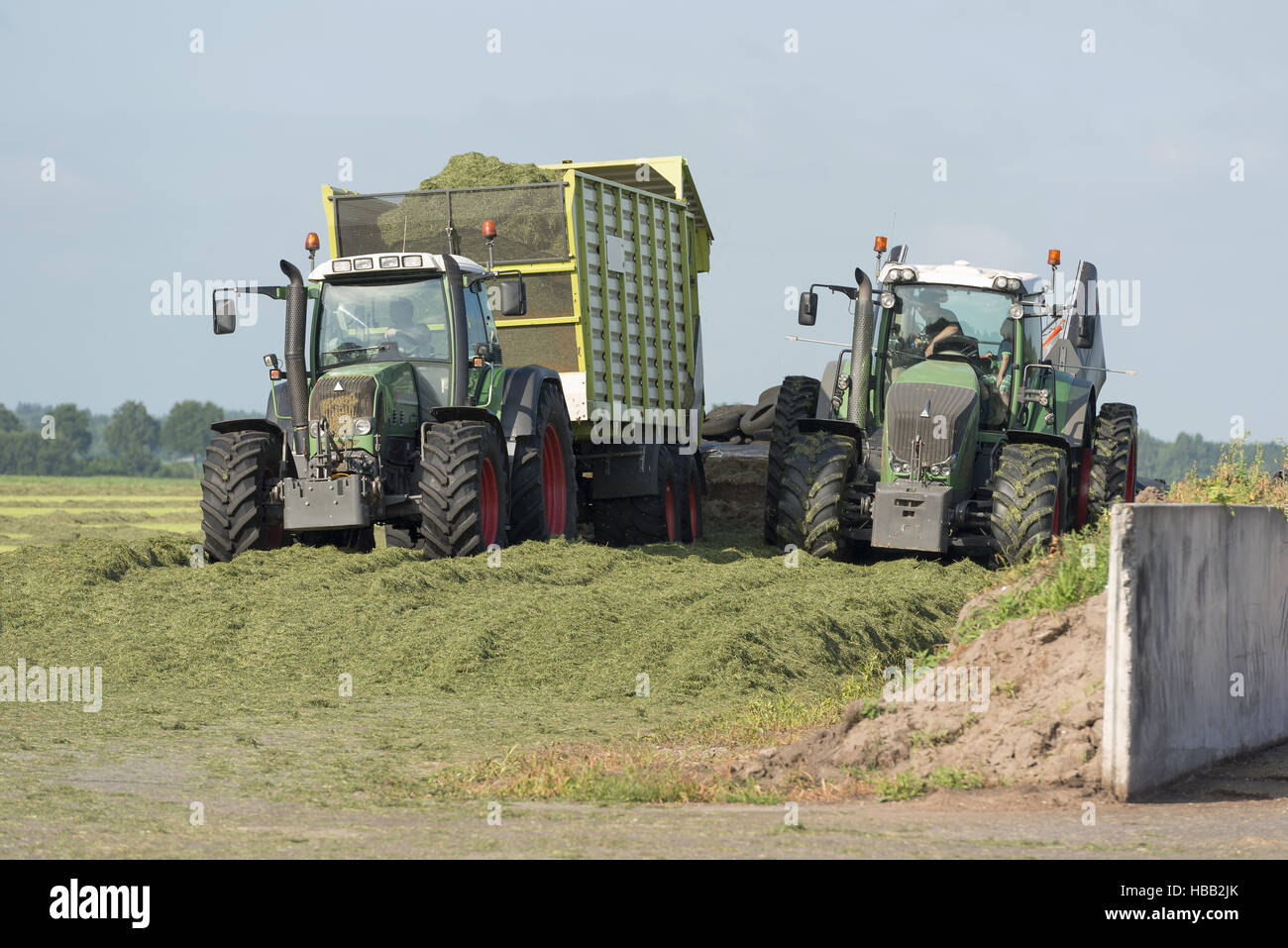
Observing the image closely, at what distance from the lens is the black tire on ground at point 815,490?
15227 mm

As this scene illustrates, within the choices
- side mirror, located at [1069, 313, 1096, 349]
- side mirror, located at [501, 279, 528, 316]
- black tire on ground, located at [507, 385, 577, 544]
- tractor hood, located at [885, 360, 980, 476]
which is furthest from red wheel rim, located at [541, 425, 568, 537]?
side mirror, located at [1069, 313, 1096, 349]

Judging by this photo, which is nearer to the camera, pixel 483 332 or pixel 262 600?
pixel 262 600

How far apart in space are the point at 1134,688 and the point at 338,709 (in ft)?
16.1

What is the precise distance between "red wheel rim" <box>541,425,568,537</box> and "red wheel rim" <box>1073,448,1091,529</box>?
17.4 feet

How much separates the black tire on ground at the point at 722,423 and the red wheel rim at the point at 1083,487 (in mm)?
7491

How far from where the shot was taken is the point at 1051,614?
8734mm

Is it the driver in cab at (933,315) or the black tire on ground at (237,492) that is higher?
the driver in cab at (933,315)

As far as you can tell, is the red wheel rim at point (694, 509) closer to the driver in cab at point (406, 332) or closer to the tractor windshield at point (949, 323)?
the tractor windshield at point (949, 323)

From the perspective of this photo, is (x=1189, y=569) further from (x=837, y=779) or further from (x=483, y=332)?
(x=483, y=332)

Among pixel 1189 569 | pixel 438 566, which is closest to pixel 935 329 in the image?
pixel 438 566

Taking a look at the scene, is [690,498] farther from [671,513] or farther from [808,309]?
[808,309]

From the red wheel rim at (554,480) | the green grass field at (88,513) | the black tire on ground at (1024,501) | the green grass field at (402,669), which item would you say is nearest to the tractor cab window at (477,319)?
the red wheel rim at (554,480)

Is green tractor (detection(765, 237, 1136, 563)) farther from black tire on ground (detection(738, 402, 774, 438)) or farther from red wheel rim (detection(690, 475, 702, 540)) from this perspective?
black tire on ground (detection(738, 402, 774, 438))
